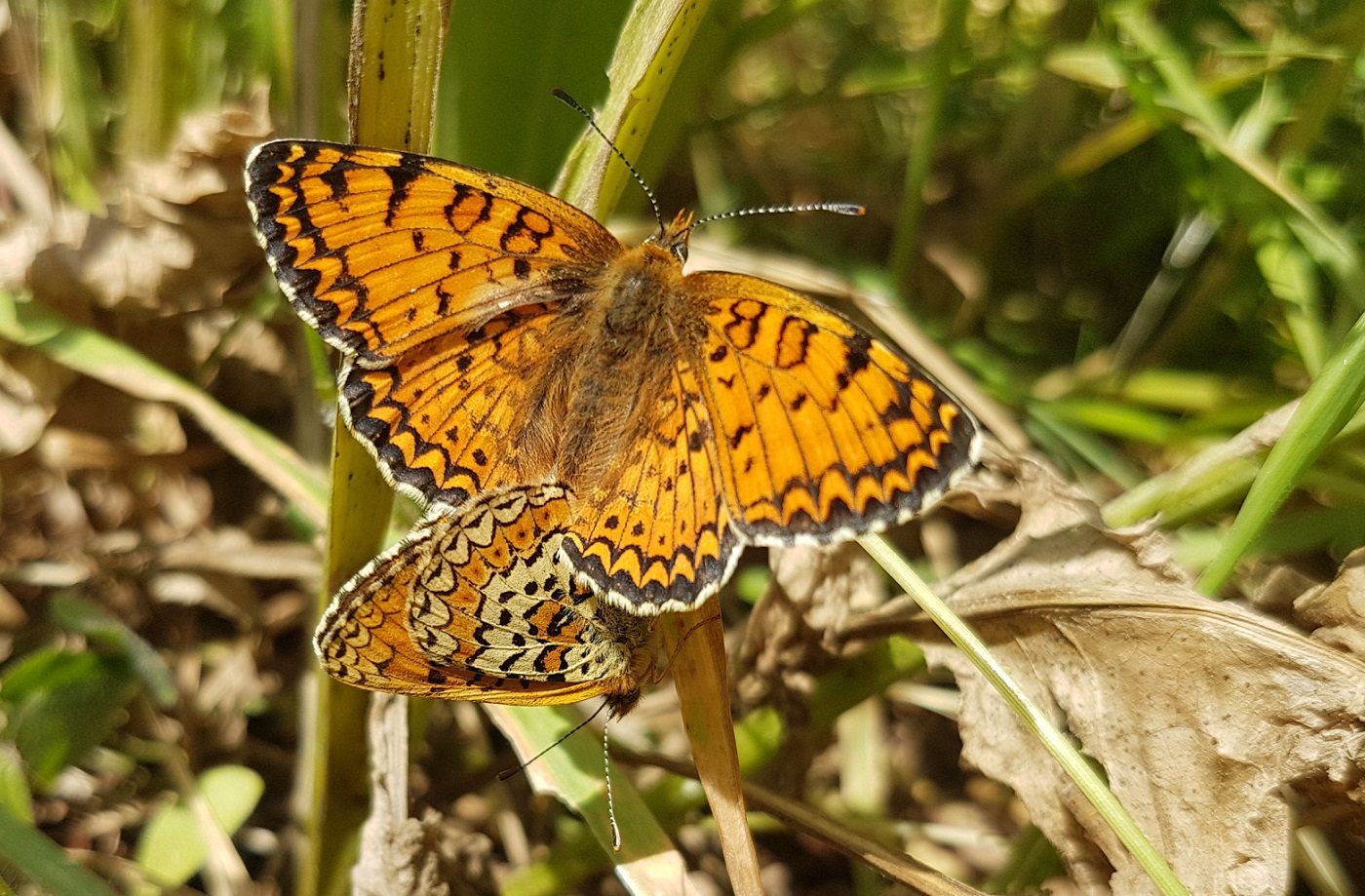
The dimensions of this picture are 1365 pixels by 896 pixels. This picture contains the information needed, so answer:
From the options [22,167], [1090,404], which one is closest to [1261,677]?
[1090,404]

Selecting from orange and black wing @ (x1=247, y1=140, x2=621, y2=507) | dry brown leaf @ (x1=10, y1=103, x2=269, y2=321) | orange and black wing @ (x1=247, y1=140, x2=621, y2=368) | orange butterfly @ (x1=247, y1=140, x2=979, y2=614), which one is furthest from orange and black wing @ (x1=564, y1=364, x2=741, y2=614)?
dry brown leaf @ (x1=10, y1=103, x2=269, y2=321)

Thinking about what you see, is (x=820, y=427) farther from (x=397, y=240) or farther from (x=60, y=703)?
(x=60, y=703)

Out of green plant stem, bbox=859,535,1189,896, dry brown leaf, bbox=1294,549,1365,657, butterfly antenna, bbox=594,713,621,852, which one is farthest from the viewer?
butterfly antenna, bbox=594,713,621,852

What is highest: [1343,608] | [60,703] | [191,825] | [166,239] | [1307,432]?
[1307,432]

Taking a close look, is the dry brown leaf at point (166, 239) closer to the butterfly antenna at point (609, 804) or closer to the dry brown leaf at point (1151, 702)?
the butterfly antenna at point (609, 804)

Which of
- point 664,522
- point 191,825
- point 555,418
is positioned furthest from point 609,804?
point 191,825

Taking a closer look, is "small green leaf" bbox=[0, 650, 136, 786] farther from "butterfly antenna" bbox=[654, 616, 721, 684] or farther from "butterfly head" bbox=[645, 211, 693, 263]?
"butterfly head" bbox=[645, 211, 693, 263]

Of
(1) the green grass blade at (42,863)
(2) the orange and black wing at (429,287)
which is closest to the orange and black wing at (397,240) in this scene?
(2) the orange and black wing at (429,287)
